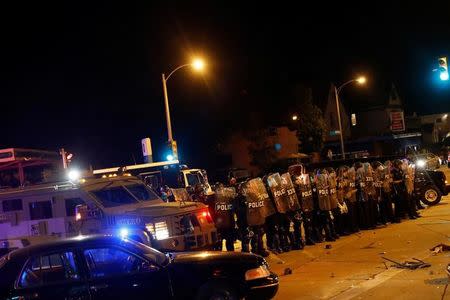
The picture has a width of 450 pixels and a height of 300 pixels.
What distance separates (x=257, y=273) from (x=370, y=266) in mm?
3956

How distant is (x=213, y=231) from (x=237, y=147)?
33754 mm

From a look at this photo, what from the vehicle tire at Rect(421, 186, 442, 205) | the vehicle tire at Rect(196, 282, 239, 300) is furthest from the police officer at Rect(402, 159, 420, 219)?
the vehicle tire at Rect(196, 282, 239, 300)

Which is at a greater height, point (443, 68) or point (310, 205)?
point (443, 68)

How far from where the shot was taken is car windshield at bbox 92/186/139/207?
11969 millimetres

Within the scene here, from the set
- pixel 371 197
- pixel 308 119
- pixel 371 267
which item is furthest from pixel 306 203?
pixel 308 119

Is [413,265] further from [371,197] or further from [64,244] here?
[64,244]

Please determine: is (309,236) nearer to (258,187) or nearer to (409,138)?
(258,187)

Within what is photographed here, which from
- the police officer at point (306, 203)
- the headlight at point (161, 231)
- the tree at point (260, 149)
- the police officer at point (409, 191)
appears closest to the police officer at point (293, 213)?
the police officer at point (306, 203)

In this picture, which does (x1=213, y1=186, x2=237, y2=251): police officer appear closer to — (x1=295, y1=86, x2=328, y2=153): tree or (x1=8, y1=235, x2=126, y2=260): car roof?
(x1=8, y1=235, x2=126, y2=260): car roof

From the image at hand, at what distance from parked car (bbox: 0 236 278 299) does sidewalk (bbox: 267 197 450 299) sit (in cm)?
205

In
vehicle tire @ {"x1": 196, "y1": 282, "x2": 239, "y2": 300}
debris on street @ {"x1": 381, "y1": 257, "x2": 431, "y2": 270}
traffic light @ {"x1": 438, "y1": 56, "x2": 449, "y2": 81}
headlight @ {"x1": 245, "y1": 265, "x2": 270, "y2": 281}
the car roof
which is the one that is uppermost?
traffic light @ {"x1": 438, "y1": 56, "x2": 449, "y2": 81}

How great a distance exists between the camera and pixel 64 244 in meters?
6.28

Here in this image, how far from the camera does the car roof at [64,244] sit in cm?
614

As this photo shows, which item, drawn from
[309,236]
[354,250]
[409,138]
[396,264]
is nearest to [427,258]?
[396,264]
